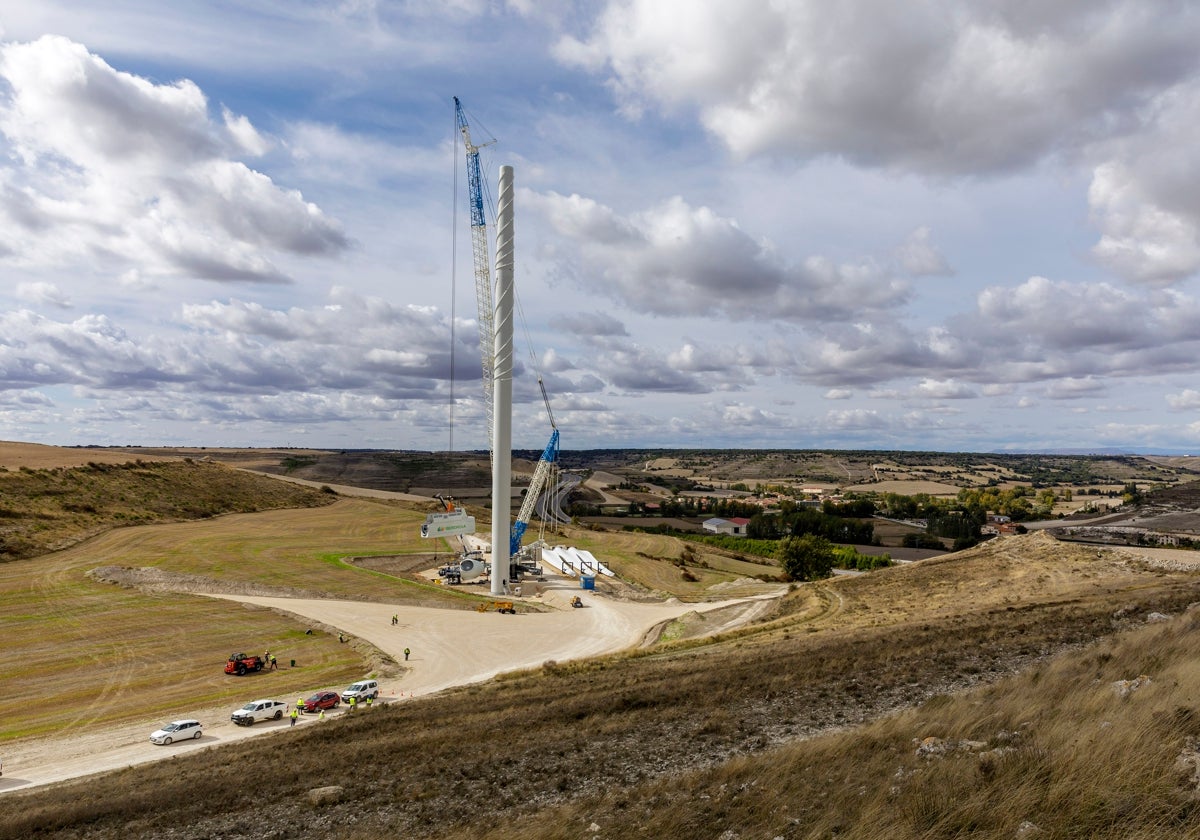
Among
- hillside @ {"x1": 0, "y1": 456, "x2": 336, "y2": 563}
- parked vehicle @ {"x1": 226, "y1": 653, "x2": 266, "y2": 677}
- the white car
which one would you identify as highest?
hillside @ {"x1": 0, "y1": 456, "x2": 336, "y2": 563}

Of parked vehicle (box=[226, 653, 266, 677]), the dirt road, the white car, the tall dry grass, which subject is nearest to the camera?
the tall dry grass

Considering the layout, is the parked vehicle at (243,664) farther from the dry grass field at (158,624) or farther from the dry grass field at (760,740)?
the dry grass field at (760,740)

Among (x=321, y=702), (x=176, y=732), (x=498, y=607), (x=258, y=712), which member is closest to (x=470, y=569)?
(x=498, y=607)

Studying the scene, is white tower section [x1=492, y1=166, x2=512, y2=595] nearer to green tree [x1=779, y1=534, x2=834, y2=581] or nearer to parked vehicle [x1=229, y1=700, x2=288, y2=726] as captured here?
parked vehicle [x1=229, y1=700, x2=288, y2=726]

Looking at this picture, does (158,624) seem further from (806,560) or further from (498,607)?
(806,560)

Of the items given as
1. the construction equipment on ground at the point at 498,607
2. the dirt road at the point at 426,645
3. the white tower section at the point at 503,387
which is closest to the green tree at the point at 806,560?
the dirt road at the point at 426,645

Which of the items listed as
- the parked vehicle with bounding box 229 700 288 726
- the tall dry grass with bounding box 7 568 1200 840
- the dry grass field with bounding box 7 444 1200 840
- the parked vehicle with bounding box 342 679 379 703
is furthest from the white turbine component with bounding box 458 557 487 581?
the tall dry grass with bounding box 7 568 1200 840

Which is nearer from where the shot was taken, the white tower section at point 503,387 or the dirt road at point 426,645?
the dirt road at point 426,645

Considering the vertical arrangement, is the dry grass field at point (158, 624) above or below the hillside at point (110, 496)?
below
